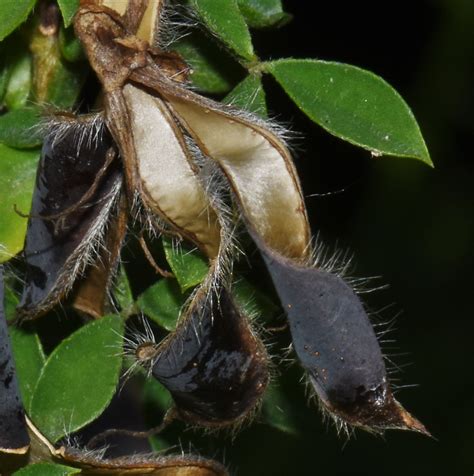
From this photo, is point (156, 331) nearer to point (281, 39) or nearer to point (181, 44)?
point (181, 44)

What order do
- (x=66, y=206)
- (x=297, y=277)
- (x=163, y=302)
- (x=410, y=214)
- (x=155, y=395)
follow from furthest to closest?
(x=410, y=214)
(x=155, y=395)
(x=163, y=302)
(x=66, y=206)
(x=297, y=277)

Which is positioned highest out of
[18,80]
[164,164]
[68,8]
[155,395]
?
[68,8]

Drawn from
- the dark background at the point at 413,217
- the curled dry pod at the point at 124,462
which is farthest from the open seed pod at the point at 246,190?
the dark background at the point at 413,217

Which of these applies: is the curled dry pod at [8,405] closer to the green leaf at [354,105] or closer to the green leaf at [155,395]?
the green leaf at [155,395]

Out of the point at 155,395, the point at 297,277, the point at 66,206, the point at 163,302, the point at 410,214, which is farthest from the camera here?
the point at 410,214

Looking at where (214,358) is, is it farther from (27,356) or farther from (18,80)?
(18,80)

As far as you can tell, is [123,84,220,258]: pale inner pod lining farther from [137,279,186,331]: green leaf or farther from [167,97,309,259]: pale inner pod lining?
[137,279,186,331]: green leaf

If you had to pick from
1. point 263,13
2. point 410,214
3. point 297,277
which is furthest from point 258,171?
point 410,214
